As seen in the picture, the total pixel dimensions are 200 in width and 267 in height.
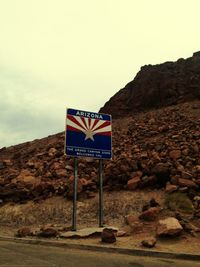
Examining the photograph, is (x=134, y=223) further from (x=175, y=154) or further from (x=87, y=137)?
(x=175, y=154)

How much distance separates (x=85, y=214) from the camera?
58.5 ft

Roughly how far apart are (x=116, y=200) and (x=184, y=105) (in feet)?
58.2

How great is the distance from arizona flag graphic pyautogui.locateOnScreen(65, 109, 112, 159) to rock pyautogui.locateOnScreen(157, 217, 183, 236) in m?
4.18

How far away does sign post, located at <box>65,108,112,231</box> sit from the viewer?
51.2ft

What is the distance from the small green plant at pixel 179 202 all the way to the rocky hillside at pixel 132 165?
0.82ft

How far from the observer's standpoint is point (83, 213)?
17984mm

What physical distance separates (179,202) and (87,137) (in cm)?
410

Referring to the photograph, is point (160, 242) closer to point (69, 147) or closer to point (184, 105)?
point (69, 147)

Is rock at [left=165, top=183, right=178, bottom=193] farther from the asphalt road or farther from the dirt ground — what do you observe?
the asphalt road

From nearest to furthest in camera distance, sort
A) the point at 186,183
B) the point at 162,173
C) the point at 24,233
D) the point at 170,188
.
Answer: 1. the point at 24,233
2. the point at 186,183
3. the point at 170,188
4. the point at 162,173

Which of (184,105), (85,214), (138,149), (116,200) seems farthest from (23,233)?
(184,105)

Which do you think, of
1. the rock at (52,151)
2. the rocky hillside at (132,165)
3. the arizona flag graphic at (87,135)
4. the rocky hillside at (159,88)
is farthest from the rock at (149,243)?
the rocky hillside at (159,88)

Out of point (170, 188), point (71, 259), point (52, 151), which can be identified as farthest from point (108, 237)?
point (52, 151)

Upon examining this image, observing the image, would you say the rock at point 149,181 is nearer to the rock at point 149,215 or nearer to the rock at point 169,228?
the rock at point 149,215
